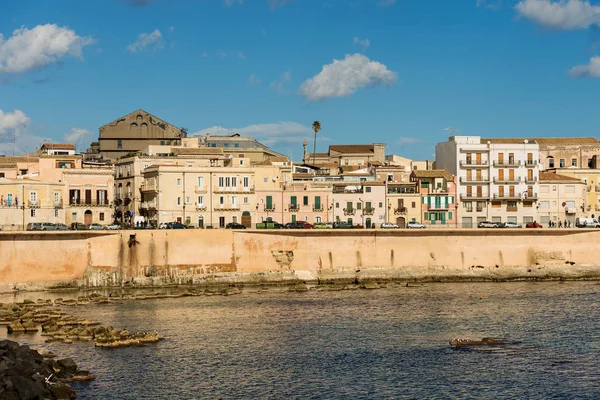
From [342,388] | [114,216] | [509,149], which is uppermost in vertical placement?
[509,149]

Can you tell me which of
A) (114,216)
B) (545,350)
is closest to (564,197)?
(114,216)

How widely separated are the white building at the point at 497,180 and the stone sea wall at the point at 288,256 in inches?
818

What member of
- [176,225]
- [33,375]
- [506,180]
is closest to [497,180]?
[506,180]

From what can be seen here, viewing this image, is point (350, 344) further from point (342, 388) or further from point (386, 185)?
point (386, 185)

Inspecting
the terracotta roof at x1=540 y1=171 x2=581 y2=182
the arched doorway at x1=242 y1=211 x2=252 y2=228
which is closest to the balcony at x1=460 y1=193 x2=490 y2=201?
the terracotta roof at x1=540 y1=171 x2=581 y2=182

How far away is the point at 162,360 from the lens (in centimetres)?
3972

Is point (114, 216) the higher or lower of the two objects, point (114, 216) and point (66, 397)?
the higher

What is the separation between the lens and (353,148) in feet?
424

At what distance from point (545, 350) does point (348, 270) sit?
97.9 ft

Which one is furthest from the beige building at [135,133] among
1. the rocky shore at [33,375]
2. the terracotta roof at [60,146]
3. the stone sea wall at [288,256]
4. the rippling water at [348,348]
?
the rocky shore at [33,375]

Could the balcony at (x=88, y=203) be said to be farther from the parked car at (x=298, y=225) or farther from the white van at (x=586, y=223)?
the white van at (x=586, y=223)

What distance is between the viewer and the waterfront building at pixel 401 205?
91.3 metres

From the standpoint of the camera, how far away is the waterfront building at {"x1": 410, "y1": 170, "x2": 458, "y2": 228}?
9288 cm

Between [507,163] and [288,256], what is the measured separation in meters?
36.5
